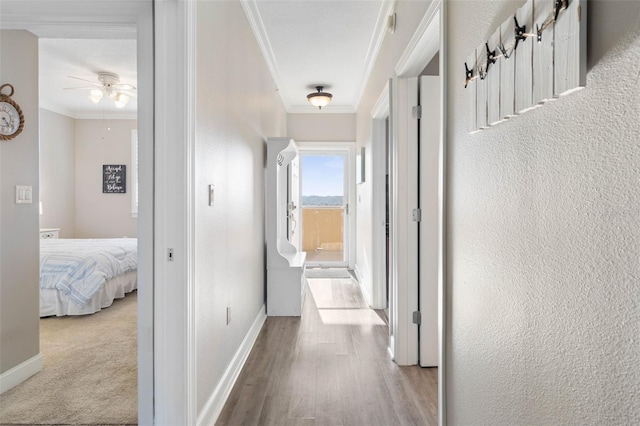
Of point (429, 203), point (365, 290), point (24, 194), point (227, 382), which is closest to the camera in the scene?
point (227, 382)

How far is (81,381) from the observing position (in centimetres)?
245

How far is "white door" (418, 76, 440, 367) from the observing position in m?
2.60

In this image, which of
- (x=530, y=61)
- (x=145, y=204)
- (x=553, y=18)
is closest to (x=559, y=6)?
(x=553, y=18)

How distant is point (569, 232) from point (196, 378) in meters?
1.60

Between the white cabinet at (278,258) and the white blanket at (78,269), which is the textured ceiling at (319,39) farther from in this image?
the white blanket at (78,269)

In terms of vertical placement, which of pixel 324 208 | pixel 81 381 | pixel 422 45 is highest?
pixel 422 45

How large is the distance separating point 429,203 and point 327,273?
372cm

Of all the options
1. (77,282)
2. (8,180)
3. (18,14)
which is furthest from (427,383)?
(77,282)

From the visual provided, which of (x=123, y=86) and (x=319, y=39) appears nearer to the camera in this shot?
(x=319, y=39)

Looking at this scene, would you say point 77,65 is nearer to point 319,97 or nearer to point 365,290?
point 319,97

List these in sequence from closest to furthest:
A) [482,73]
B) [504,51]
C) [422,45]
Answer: [504,51]
[482,73]
[422,45]

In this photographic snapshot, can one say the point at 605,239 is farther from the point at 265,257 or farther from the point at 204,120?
the point at 265,257

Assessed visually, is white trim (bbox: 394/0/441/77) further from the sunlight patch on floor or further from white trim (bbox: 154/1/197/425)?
the sunlight patch on floor

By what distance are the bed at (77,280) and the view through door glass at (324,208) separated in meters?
3.23
